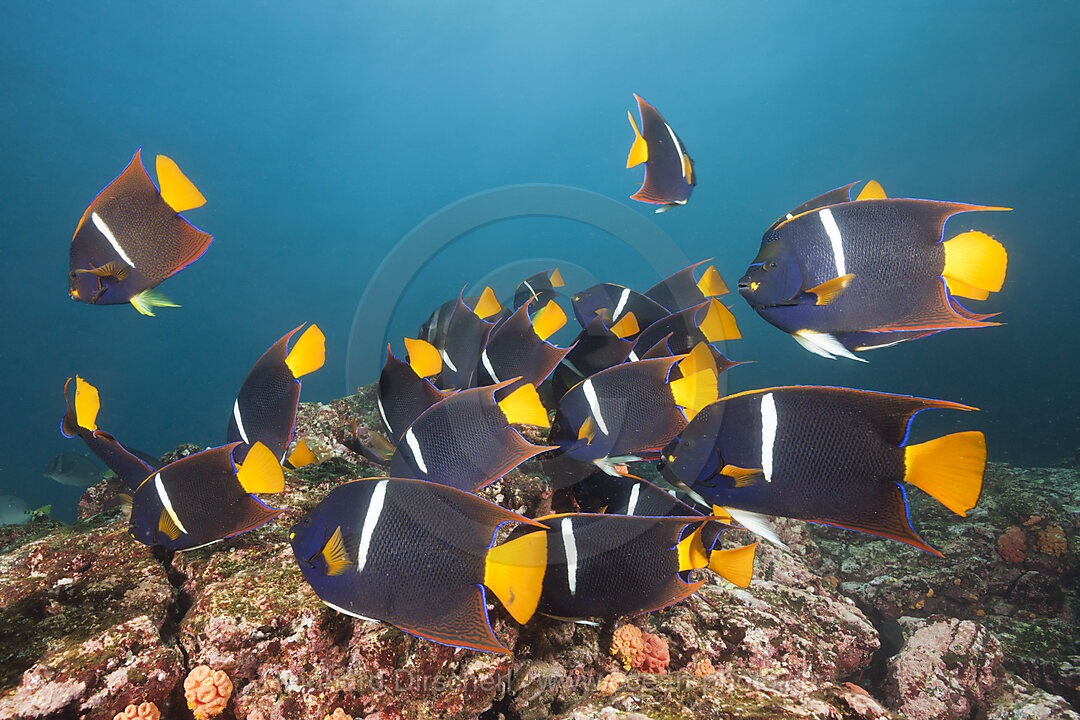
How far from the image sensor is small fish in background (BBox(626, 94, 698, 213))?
8.43ft

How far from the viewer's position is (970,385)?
112ft

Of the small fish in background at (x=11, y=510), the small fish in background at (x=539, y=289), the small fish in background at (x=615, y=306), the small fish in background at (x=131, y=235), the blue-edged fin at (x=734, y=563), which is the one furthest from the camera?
the small fish in background at (x=11, y=510)

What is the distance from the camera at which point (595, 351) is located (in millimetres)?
2641

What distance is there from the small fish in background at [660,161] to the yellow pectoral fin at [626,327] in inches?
28.3

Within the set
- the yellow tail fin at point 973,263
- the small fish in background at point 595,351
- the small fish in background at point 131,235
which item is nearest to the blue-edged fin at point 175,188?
the small fish in background at point 131,235

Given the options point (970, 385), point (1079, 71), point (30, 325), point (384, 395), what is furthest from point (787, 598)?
point (1079, 71)

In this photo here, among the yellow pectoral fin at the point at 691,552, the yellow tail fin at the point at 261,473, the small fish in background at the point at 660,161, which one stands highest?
the small fish in background at the point at 660,161

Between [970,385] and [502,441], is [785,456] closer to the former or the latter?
[502,441]

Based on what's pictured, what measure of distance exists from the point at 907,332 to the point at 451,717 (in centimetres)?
231

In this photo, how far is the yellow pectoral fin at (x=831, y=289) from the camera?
1.46 meters

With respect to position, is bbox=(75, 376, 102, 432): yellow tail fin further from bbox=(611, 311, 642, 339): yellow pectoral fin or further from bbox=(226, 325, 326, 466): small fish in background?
bbox=(611, 311, 642, 339): yellow pectoral fin

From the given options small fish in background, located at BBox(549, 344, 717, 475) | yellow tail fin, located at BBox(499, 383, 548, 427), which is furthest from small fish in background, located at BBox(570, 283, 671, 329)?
yellow tail fin, located at BBox(499, 383, 548, 427)

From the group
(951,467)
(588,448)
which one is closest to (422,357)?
A: (588,448)

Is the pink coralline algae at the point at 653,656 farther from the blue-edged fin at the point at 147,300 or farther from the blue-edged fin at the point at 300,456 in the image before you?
the blue-edged fin at the point at 147,300
